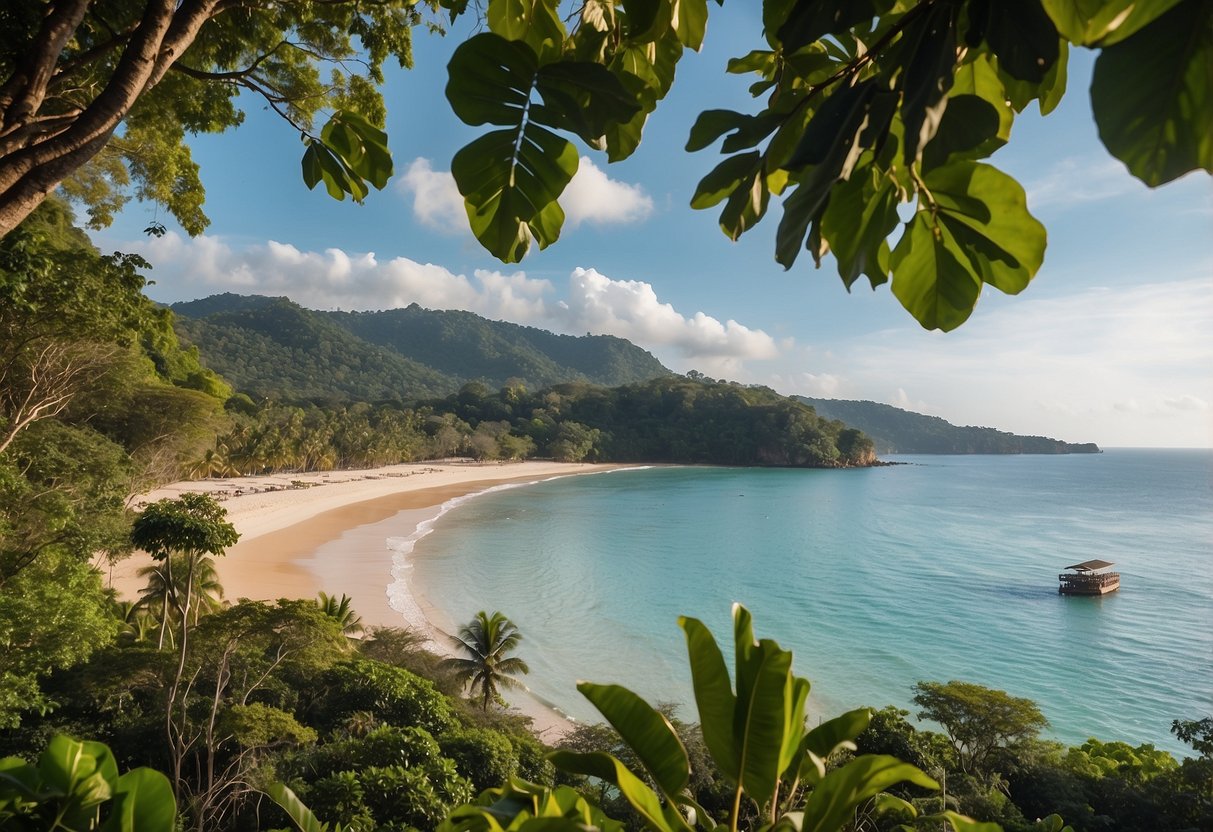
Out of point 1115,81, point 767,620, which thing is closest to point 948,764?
point 767,620

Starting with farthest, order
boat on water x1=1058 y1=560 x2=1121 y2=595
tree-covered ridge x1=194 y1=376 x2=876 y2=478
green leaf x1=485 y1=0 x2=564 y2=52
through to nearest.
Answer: tree-covered ridge x1=194 y1=376 x2=876 y2=478, boat on water x1=1058 y1=560 x2=1121 y2=595, green leaf x1=485 y1=0 x2=564 y2=52

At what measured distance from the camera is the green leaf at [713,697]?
3.04ft

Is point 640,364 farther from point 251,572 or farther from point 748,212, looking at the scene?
point 748,212

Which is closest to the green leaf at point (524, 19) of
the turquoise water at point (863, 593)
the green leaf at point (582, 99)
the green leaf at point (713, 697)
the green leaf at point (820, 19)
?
the green leaf at point (582, 99)

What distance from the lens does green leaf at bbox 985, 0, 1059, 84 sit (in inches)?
13.1

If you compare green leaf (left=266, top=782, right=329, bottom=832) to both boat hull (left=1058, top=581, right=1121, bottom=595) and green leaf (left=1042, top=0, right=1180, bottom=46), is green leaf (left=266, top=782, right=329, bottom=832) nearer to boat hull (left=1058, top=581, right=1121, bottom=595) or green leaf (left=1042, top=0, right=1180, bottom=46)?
green leaf (left=1042, top=0, right=1180, bottom=46)

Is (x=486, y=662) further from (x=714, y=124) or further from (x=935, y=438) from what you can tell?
(x=935, y=438)

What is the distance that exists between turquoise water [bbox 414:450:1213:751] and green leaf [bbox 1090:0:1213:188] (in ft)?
45.2

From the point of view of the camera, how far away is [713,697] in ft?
3.10

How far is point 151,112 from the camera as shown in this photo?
118 inches

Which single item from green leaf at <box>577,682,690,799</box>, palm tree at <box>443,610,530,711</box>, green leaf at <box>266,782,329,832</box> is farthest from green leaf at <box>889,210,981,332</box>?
palm tree at <box>443,610,530,711</box>

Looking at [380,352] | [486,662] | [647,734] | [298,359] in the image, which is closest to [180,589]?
[486,662]

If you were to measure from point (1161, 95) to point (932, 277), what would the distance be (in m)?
0.29

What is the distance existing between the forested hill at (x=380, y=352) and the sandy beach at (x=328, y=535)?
55.6ft
